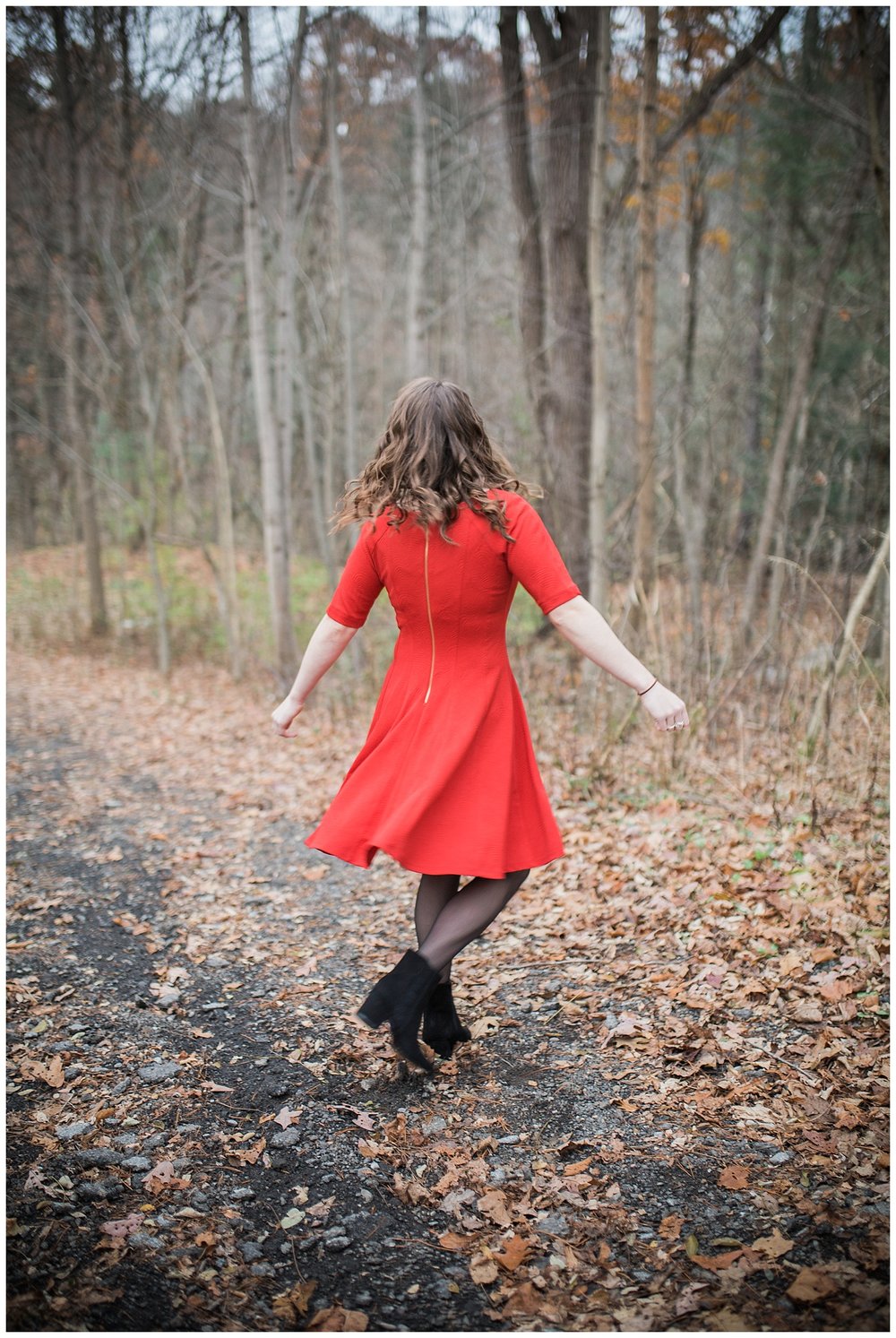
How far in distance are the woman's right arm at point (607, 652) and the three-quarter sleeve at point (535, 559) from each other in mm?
43

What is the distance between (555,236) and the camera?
9555mm

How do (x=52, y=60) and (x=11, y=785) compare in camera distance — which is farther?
(x=52, y=60)

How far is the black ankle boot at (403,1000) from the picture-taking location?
272 cm

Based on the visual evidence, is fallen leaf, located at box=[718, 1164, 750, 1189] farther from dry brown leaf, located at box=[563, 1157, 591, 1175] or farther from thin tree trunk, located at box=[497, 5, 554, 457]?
thin tree trunk, located at box=[497, 5, 554, 457]

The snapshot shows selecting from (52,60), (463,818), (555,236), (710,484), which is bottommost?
(463,818)

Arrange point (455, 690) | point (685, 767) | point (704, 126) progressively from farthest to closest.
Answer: point (704, 126) < point (685, 767) < point (455, 690)

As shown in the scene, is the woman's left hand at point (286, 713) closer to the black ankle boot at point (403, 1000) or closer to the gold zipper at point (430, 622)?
the gold zipper at point (430, 622)

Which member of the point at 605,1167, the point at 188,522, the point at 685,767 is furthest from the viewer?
the point at 188,522

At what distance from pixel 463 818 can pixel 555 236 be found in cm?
849

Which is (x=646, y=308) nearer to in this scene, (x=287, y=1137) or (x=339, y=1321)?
(x=287, y=1137)

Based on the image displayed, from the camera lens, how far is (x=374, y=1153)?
270cm

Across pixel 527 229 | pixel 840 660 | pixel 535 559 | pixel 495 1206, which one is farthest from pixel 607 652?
pixel 527 229

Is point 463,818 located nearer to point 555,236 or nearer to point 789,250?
point 555,236

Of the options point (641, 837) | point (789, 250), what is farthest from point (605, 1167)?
point (789, 250)
